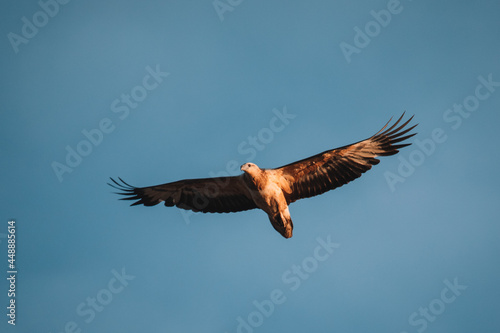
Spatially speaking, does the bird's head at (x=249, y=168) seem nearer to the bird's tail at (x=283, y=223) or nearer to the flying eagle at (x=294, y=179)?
the flying eagle at (x=294, y=179)

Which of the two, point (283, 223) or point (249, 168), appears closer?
point (249, 168)

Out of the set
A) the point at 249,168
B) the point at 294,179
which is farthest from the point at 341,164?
the point at 249,168

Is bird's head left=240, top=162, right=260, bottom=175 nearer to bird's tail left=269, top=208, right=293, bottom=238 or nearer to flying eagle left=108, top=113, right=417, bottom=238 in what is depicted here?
flying eagle left=108, top=113, right=417, bottom=238

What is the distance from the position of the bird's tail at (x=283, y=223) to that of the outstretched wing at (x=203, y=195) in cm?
101

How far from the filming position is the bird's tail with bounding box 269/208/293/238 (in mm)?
13117

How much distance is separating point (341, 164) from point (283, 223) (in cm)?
199

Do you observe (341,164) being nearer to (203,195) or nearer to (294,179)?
(294,179)

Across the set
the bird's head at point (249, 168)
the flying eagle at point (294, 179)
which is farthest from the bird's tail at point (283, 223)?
the bird's head at point (249, 168)

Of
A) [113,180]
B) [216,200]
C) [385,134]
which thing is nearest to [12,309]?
[113,180]

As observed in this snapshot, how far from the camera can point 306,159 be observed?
43.3 ft

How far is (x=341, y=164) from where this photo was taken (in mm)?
13508

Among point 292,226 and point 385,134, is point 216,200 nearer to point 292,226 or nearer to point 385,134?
point 292,226

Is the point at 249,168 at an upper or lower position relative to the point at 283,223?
upper

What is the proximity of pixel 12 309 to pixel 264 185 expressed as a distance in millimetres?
7767
